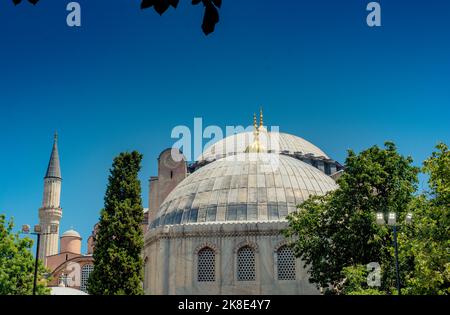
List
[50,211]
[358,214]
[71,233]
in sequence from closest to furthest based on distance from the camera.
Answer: [358,214]
[50,211]
[71,233]

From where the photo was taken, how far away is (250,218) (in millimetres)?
25828

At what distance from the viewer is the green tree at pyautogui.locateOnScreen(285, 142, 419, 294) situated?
63.5 feet

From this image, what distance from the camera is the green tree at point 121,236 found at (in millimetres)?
22406

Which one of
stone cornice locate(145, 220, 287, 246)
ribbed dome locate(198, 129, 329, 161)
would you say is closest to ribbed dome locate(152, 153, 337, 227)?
stone cornice locate(145, 220, 287, 246)

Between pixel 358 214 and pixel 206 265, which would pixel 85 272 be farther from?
pixel 358 214

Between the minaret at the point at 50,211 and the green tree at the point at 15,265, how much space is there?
85.9 feet

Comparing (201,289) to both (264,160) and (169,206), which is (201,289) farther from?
(264,160)

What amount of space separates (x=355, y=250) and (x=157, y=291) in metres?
10.3

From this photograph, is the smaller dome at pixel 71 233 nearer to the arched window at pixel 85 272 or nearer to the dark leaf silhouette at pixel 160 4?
the arched window at pixel 85 272

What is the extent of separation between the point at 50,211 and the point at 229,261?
95.4 ft

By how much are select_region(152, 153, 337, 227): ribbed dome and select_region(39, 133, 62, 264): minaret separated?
23499mm

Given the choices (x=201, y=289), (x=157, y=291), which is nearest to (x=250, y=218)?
Result: (x=201, y=289)

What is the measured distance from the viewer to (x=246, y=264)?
25000mm

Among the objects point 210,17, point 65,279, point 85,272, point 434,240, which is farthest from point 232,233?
point 210,17
